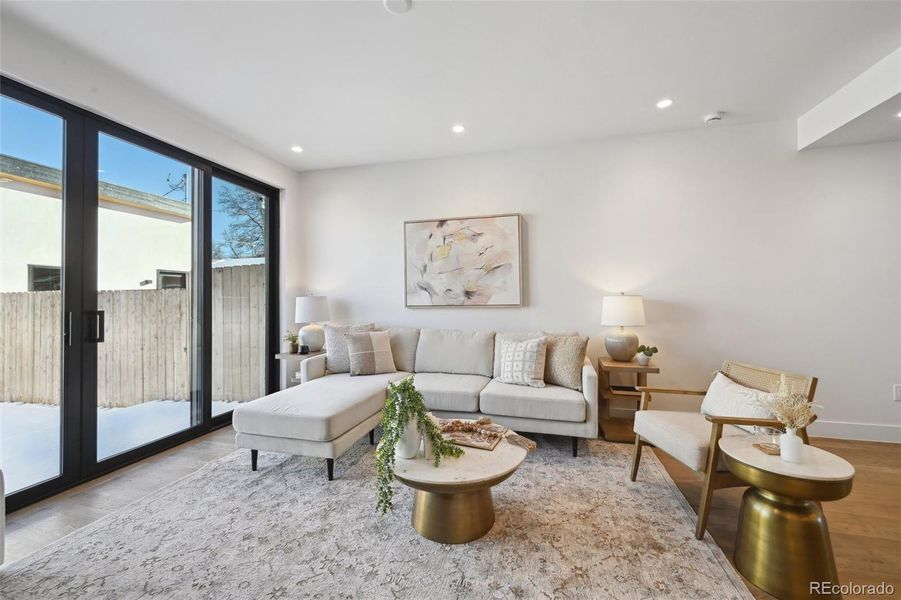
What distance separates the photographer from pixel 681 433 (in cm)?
196

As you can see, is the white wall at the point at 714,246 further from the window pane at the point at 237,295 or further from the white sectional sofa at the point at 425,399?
the window pane at the point at 237,295

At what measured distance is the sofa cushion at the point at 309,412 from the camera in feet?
7.50

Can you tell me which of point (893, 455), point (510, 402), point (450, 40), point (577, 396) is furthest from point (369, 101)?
point (893, 455)

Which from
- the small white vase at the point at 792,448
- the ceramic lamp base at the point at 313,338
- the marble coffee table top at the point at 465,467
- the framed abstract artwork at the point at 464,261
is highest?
the framed abstract artwork at the point at 464,261

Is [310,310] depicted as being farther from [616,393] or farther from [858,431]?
[858,431]

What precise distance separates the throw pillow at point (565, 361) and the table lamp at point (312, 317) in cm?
234

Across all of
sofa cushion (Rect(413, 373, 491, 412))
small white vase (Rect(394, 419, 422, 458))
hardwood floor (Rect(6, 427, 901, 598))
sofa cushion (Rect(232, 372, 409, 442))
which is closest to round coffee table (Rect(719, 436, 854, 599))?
hardwood floor (Rect(6, 427, 901, 598))

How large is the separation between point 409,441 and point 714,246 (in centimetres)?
322

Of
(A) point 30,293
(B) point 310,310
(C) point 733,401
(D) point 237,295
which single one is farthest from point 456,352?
(A) point 30,293

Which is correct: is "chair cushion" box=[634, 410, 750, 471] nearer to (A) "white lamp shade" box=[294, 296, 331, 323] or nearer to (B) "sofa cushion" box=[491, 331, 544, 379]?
(B) "sofa cushion" box=[491, 331, 544, 379]

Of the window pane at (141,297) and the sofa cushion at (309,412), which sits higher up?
the window pane at (141,297)

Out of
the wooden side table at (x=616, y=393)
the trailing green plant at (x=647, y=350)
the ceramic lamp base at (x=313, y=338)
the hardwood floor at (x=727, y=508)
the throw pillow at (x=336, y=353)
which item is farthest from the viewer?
the ceramic lamp base at (x=313, y=338)

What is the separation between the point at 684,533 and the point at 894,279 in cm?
300

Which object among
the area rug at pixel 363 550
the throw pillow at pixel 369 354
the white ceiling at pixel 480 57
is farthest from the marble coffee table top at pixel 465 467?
the white ceiling at pixel 480 57
